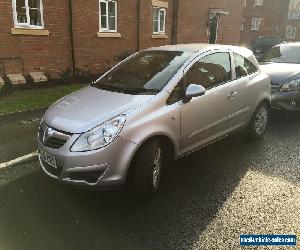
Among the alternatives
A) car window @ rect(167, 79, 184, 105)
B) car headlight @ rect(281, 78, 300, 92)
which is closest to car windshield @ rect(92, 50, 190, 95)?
car window @ rect(167, 79, 184, 105)

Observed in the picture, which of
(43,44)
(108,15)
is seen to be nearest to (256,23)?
(108,15)

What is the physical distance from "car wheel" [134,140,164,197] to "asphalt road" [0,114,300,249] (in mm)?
213

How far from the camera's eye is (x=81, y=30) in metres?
12.0

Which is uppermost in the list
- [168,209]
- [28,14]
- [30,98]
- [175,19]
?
[175,19]

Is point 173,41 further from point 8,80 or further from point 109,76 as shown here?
point 109,76

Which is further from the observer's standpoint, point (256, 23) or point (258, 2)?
point (256, 23)

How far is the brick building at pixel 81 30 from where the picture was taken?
10148 mm

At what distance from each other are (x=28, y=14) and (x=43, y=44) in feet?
3.58

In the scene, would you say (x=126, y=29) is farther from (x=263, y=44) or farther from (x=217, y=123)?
(x=263, y=44)

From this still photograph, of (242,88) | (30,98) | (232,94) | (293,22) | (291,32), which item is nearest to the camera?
(232,94)

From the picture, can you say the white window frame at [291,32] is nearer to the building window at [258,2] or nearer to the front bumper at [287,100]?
the building window at [258,2]

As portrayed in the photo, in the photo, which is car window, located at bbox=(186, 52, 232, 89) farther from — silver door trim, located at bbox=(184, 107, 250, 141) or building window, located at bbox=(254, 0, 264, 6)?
building window, located at bbox=(254, 0, 264, 6)

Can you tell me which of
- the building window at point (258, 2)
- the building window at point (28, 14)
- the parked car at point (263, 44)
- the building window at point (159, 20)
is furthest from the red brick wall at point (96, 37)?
the building window at point (258, 2)

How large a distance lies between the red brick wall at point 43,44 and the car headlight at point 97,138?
7.94 meters
